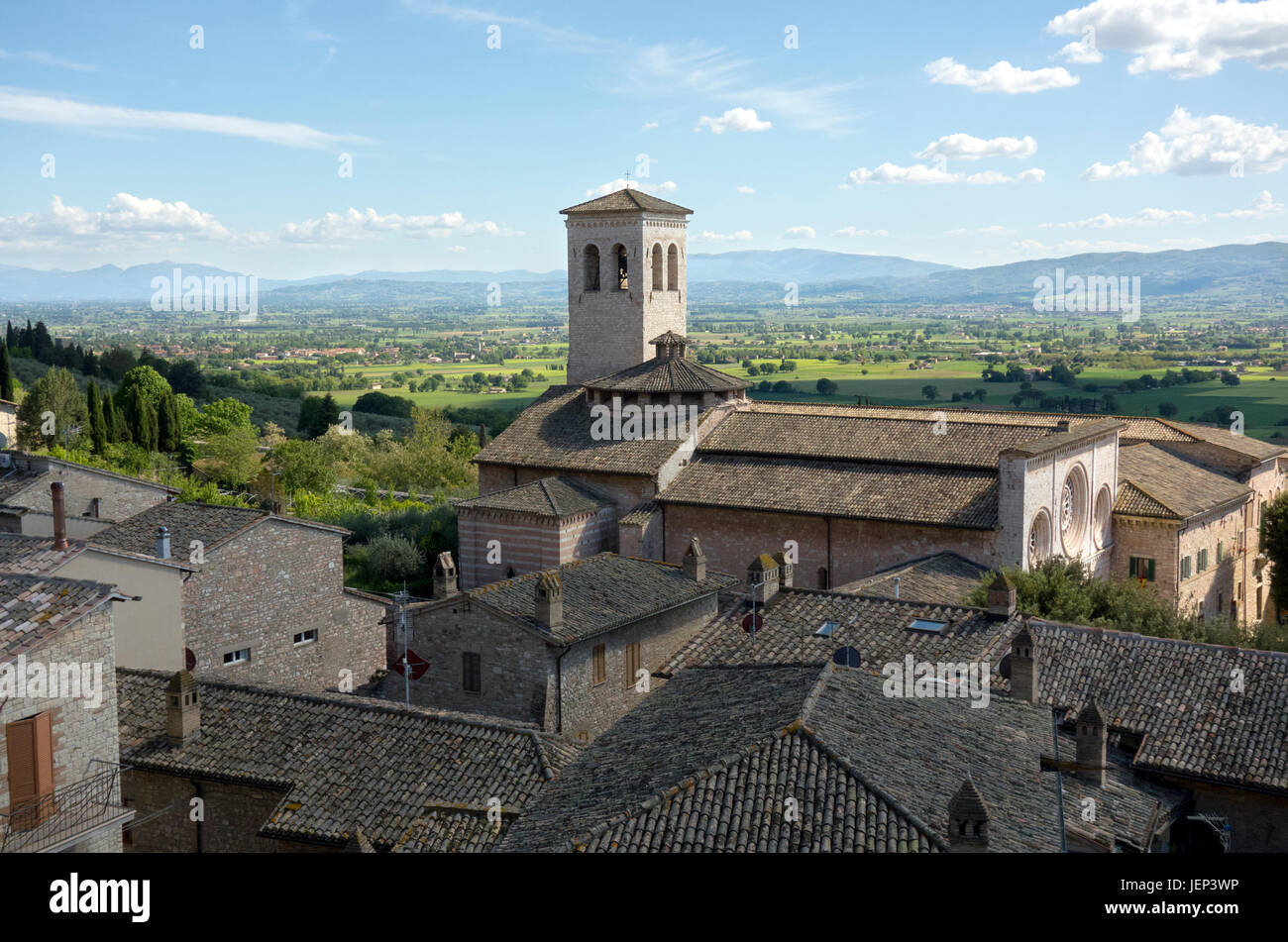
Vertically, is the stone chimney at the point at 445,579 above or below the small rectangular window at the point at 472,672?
above

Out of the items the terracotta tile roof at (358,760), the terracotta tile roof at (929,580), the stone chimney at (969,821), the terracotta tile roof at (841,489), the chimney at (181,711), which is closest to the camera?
the stone chimney at (969,821)

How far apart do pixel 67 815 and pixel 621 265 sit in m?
24.7

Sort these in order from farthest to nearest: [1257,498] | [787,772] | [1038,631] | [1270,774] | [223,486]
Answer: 1. [223,486]
2. [1257,498]
3. [1038,631]
4. [1270,774]
5. [787,772]

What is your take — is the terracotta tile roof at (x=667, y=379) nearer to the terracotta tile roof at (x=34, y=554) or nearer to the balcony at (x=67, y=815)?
the terracotta tile roof at (x=34, y=554)

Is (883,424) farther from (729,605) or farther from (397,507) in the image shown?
(397,507)

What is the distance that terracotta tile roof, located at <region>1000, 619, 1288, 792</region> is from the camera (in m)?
16.0

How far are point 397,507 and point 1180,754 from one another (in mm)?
32515

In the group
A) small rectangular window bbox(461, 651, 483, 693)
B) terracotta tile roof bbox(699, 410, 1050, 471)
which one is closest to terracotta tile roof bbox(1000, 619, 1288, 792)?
terracotta tile roof bbox(699, 410, 1050, 471)

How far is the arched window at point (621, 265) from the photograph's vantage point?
1355 inches

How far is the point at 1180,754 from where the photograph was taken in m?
16.3

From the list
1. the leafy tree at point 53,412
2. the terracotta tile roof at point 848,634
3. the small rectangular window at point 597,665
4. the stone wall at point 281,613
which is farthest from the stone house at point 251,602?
the leafy tree at point 53,412

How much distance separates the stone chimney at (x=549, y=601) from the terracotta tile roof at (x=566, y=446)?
1058cm

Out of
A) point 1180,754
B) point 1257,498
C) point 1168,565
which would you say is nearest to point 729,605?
point 1180,754

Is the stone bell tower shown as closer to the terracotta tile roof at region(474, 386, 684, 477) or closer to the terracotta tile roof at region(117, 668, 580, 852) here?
the terracotta tile roof at region(474, 386, 684, 477)
